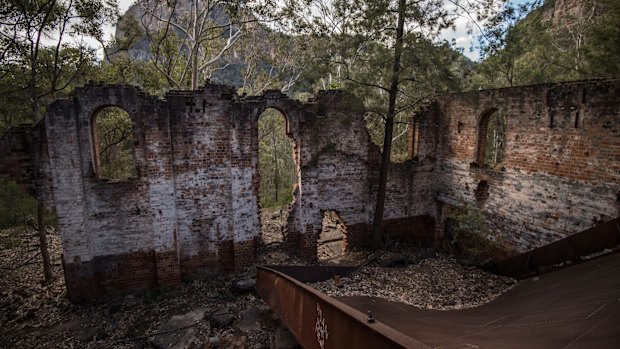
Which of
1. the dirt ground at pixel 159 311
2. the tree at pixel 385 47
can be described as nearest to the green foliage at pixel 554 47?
the tree at pixel 385 47

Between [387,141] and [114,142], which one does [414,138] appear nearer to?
[387,141]

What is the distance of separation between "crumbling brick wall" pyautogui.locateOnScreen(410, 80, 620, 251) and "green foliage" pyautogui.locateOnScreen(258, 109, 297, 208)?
1149cm

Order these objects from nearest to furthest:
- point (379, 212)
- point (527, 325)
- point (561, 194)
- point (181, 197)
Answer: point (527, 325)
point (561, 194)
point (181, 197)
point (379, 212)

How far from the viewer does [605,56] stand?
427 inches

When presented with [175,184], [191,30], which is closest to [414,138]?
[175,184]

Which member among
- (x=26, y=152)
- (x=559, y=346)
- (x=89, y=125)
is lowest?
(x=559, y=346)

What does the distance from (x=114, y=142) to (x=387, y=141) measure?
1134 centimetres

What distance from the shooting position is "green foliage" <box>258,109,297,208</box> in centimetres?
2162

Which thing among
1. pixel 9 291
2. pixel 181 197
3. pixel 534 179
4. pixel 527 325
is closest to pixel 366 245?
pixel 534 179

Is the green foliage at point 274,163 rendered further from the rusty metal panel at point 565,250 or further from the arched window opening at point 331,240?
the rusty metal panel at point 565,250

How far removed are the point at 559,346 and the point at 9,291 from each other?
11273 mm

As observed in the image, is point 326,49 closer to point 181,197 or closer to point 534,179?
point 181,197

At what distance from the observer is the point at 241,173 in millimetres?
8719

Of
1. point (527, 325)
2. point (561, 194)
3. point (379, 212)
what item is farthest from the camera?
point (379, 212)
